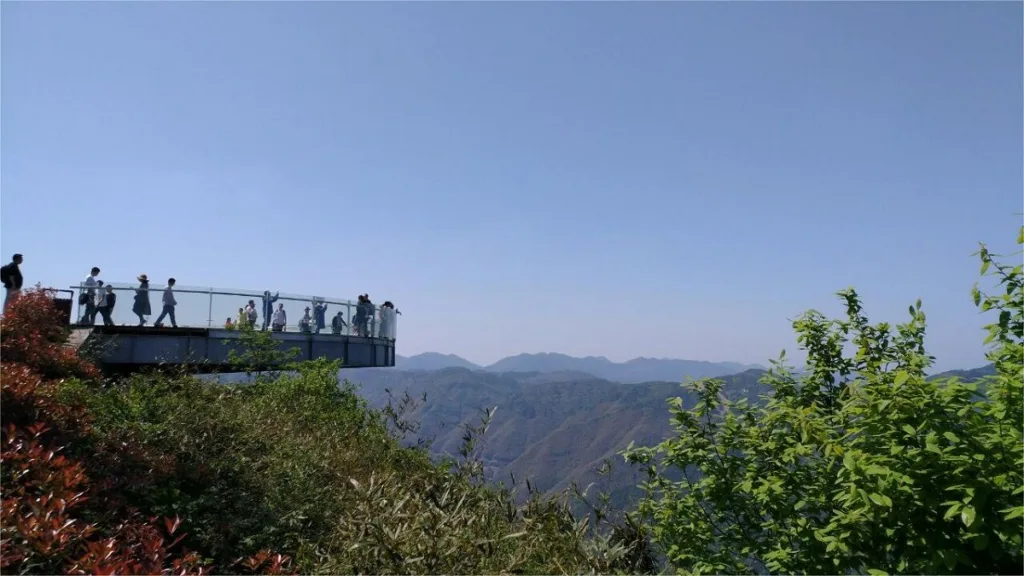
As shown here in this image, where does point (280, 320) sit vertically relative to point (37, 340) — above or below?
above

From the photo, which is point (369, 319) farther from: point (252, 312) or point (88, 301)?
point (88, 301)

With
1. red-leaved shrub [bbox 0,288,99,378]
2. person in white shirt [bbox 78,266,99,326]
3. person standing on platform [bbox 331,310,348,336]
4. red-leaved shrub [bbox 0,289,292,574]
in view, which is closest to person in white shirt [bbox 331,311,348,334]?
person standing on platform [bbox 331,310,348,336]

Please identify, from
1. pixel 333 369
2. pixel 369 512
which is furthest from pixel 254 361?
pixel 369 512

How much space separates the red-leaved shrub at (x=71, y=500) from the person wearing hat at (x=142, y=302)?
10112mm

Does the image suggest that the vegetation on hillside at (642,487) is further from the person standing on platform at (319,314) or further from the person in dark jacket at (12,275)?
the person standing on platform at (319,314)

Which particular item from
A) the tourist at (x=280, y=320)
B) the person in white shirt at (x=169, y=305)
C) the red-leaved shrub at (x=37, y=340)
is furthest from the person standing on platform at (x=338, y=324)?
the red-leaved shrub at (x=37, y=340)

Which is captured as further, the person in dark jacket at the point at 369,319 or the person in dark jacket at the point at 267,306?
the person in dark jacket at the point at 369,319

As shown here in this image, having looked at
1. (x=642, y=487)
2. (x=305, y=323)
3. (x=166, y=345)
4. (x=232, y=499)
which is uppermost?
(x=305, y=323)

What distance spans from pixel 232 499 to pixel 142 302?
44.1 feet

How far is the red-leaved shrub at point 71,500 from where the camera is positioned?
11.1 feet

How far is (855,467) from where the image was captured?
3107 mm

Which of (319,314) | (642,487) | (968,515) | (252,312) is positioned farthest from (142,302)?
(968,515)

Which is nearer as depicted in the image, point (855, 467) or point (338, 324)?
point (855, 467)

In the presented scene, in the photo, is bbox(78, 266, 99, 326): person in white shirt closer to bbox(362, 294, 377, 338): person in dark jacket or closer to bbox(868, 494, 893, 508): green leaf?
bbox(362, 294, 377, 338): person in dark jacket
